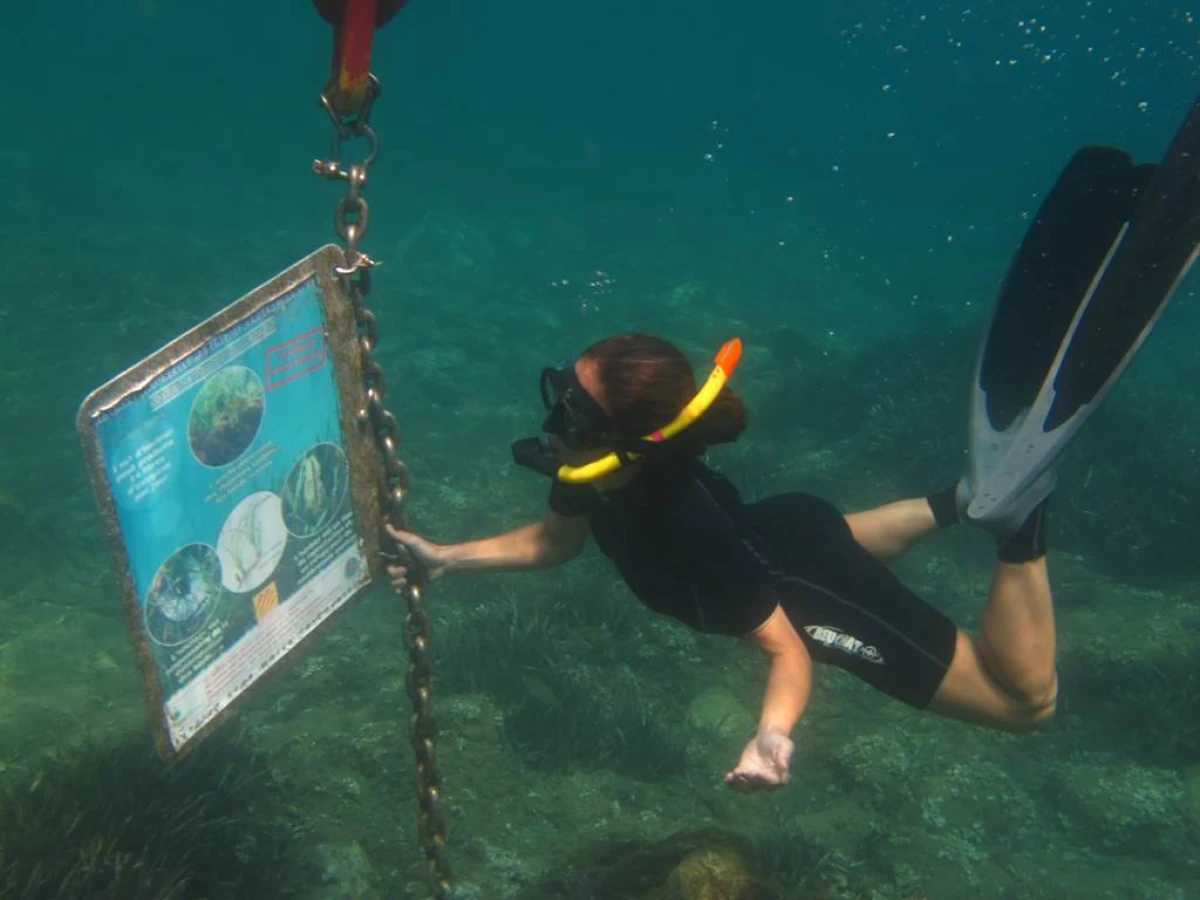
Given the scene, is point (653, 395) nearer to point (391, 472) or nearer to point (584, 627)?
point (391, 472)

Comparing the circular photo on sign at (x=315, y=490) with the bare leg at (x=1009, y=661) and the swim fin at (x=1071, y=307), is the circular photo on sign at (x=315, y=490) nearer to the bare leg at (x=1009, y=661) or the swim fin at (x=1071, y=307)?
the swim fin at (x=1071, y=307)

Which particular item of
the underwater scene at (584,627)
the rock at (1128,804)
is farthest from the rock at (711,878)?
the rock at (1128,804)

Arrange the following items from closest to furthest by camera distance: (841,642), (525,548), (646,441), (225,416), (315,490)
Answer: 1. (225,416)
2. (315,490)
3. (646,441)
4. (841,642)
5. (525,548)

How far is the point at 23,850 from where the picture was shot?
165 inches

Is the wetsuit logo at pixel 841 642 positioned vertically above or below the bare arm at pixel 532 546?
below

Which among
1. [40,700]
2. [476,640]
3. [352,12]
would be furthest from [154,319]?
[352,12]

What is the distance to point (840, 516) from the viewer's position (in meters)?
4.32

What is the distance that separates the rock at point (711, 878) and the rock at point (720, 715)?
8.39 ft

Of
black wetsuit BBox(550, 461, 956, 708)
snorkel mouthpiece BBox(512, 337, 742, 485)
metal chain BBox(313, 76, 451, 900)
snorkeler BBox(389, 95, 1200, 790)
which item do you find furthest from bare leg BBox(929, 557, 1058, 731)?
metal chain BBox(313, 76, 451, 900)

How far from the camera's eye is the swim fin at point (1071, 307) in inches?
120

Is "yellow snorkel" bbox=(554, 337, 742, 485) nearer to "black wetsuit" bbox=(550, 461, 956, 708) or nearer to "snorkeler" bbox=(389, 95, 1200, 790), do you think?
"snorkeler" bbox=(389, 95, 1200, 790)

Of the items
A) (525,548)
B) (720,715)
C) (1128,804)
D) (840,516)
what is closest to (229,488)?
(525,548)

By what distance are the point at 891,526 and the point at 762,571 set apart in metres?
1.81

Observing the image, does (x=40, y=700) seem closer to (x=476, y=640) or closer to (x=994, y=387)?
(x=476, y=640)
